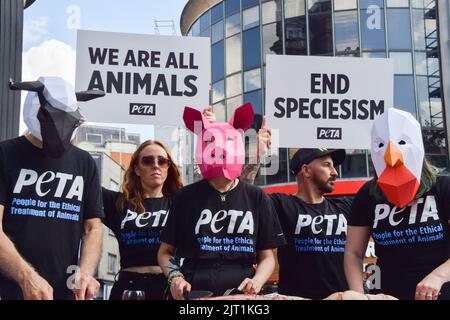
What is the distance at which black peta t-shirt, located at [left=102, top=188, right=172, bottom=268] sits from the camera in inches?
147

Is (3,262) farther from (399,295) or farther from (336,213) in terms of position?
(336,213)

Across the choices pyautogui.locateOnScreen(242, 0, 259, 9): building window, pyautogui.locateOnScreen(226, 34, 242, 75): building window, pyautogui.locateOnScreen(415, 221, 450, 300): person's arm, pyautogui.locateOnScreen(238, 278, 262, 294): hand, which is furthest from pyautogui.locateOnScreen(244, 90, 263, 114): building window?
pyautogui.locateOnScreen(415, 221, 450, 300): person's arm

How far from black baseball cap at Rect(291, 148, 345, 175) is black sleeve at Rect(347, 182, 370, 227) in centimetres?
101

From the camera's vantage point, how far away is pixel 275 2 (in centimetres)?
1994

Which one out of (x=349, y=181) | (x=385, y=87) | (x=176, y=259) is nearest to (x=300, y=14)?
(x=349, y=181)

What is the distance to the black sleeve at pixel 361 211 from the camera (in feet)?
10.4

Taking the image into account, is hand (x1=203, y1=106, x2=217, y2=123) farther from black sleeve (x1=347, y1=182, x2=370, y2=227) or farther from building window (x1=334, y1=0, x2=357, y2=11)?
building window (x1=334, y1=0, x2=357, y2=11)

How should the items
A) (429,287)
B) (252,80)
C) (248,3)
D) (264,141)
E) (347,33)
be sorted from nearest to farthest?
1. (429,287)
2. (264,141)
3. (347,33)
4. (252,80)
5. (248,3)

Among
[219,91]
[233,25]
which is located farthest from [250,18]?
[219,91]

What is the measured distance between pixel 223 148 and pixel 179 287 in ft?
2.57

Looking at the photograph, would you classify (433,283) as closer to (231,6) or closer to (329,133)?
(329,133)

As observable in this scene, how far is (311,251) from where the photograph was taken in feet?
12.4

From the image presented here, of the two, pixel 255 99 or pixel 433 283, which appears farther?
pixel 255 99

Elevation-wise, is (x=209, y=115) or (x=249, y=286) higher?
(x=209, y=115)
